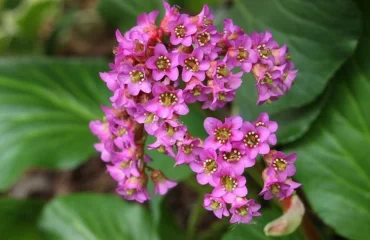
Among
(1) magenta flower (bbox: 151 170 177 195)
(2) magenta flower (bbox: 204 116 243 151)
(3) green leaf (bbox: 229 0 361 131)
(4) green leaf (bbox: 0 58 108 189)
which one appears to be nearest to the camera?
(2) magenta flower (bbox: 204 116 243 151)

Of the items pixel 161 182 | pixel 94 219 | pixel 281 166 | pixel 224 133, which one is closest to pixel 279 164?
pixel 281 166

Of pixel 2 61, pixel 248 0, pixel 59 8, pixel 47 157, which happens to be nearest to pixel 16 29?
pixel 59 8

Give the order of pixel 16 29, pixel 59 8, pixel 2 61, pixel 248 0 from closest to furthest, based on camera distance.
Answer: pixel 248 0 < pixel 2 61 < pixel 16 29 < pixel 59 8

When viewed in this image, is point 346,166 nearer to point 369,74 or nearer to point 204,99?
point 369,74

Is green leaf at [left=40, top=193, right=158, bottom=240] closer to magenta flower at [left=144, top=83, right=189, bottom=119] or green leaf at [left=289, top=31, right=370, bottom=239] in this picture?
green leaf at [left=289, top=31, right=370, bottom=239]

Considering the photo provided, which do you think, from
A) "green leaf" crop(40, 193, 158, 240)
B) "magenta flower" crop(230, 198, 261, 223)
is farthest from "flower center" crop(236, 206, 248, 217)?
"green leaf" crop(40, 193, 158, 240)

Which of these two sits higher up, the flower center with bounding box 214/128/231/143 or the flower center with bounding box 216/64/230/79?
the flower center with bounding box 216/64/230/79

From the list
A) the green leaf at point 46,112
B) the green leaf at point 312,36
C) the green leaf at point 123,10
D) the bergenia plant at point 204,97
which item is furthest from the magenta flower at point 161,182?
the green leaf at point 123,10

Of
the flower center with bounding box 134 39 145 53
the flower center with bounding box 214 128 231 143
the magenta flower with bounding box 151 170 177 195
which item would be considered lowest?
the magenta flower with bounding box 151 170 177 195

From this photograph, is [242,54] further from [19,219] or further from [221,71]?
[19,219]
